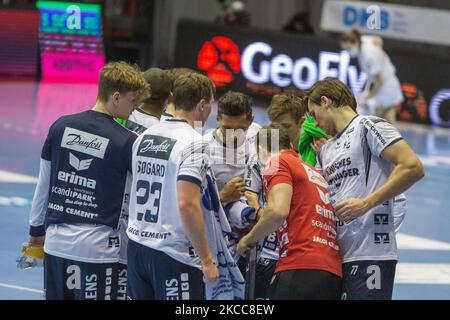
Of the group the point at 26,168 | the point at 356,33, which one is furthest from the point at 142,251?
the point at 356,33

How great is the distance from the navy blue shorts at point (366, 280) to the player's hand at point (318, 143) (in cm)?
116

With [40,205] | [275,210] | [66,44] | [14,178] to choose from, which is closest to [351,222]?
[275,210]

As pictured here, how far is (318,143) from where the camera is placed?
280 inches

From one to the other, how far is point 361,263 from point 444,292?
361 cm

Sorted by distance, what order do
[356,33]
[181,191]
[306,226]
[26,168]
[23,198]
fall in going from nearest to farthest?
[181,191] < [306,226] < [23,198] < [26,168] < [356,33]

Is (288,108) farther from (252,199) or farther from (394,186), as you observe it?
(394,186)

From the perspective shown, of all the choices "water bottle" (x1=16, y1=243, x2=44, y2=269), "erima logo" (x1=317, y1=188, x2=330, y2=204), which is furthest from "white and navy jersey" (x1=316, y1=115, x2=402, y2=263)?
"water bottle" (x1=16, y1=243, x2=44, y2=269)

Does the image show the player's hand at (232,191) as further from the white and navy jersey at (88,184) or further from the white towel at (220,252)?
the white and navy jersey at (88,184)

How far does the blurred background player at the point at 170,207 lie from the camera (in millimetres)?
5738

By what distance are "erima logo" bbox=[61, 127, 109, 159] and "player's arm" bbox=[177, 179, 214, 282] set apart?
2.33 ft

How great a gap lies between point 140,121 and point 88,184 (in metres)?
0.96

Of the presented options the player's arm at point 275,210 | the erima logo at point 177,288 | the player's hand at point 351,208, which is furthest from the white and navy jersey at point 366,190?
the erima logo at point 177,288

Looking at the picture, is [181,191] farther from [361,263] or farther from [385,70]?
[385,70]
